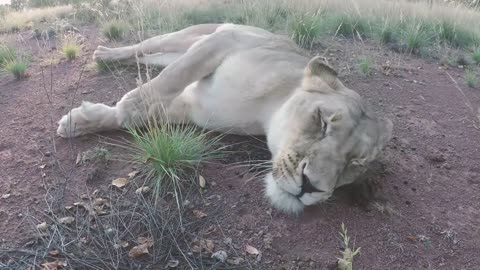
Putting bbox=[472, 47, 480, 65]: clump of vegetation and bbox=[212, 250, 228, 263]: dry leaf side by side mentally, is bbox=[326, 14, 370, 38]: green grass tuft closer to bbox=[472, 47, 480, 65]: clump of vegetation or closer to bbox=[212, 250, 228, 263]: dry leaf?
bbox=[472, 47, 480, 65]: clump of vegetation

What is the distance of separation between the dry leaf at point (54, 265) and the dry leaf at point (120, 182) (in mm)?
738

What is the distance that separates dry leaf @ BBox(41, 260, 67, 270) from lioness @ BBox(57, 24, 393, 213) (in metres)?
1.12

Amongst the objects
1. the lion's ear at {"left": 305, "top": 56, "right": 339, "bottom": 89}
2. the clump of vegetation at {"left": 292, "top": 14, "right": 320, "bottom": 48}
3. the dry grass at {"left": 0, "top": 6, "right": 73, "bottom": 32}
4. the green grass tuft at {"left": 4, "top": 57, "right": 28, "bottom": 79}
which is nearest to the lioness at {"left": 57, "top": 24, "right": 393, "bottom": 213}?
the lion's ear at {"left": 305, "top": 56, "right": 339, "bottom": 89}

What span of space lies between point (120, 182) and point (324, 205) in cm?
126

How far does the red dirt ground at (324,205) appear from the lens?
124 inches

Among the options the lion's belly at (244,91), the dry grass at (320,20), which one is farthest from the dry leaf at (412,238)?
the dry grass at (320,20)

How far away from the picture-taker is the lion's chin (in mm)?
3191

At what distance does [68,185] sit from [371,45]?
451 cm

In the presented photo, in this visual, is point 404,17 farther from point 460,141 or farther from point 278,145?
point 278,145

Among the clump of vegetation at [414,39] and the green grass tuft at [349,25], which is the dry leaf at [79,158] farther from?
the clump of vegetation at [414,39]

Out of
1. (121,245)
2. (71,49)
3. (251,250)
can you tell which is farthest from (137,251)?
(71,49)

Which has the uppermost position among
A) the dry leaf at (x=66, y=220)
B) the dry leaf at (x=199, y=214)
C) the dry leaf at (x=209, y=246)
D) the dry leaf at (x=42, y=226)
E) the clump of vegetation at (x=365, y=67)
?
the dry leaf at (x=42, y=226)

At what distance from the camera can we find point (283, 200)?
10.5 feet

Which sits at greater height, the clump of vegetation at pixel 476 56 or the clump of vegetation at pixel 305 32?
the clump of vegetation at pixel 305 32
